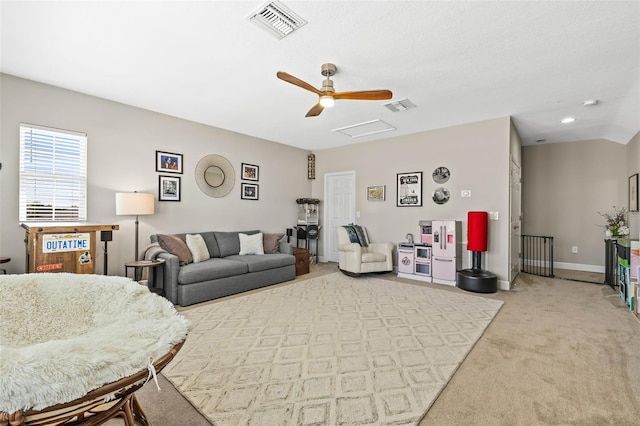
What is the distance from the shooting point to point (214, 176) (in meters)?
5.17

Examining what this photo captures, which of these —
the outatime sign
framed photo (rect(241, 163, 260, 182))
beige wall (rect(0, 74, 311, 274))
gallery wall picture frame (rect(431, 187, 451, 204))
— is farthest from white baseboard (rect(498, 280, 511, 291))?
the outatime sign

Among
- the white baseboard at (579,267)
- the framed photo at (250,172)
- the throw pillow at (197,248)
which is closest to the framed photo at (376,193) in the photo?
the framed photo at (250,172)

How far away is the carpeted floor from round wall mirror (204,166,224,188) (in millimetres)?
3597

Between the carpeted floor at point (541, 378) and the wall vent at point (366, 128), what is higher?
the wall vent at point (366, 128)

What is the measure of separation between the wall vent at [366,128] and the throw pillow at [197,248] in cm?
293

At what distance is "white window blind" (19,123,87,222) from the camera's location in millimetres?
3383

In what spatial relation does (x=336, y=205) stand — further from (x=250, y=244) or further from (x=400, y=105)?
(x=400, y=105)

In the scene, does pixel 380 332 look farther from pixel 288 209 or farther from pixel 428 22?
pixel 288 209

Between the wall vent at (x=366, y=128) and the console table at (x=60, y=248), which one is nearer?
the console table at (x=60, y=248)

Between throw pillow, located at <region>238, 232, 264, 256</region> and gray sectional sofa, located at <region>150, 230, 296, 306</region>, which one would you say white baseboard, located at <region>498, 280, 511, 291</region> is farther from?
throw pillow, located at <region>238, 232, 264, 256</region>

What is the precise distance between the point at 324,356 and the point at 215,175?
12.5 feet

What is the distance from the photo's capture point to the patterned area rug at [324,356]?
69.8 inches

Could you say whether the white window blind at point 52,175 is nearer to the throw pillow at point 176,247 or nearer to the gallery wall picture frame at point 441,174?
the throw pillow at point 176,247

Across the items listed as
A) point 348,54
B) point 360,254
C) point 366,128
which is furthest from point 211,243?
point 348,54
